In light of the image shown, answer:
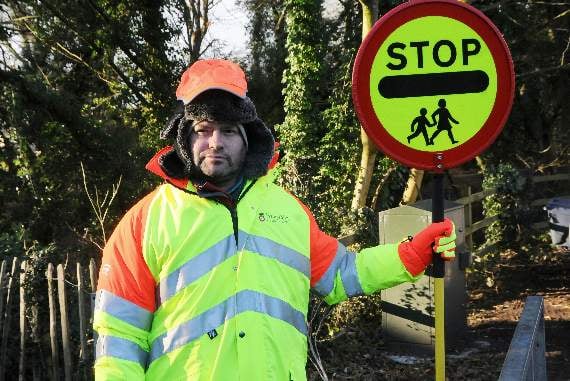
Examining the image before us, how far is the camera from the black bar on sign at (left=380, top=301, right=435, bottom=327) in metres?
6.10

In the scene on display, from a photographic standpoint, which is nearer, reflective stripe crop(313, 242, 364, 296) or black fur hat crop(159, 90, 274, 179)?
black fur hat crop(159, 90, 274, 179)

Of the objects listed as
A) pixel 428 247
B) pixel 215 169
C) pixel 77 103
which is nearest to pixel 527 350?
pixel 428 247

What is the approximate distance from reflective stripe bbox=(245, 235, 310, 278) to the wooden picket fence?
2661 mm

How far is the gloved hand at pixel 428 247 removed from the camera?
2.53 meters

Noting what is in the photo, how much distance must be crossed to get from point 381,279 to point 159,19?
1375cm

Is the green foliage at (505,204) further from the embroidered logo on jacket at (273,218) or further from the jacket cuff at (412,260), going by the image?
the embroidered logo on jacket at (273,218)

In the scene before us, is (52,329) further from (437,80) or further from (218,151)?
(437,80)

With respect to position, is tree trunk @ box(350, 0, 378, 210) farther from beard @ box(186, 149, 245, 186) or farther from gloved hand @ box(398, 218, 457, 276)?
beard @ box(186, 149, 245, 186)

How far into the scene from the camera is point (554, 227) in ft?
34.5

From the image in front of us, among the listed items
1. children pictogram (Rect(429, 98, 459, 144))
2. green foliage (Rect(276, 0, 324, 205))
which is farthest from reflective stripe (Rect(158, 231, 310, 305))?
green foliage (Rect(276, 0, 324, 205))

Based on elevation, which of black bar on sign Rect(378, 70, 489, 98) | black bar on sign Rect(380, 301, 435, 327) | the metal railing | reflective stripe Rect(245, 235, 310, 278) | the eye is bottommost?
black bar on sign Rect(380, 301, 435, 327)

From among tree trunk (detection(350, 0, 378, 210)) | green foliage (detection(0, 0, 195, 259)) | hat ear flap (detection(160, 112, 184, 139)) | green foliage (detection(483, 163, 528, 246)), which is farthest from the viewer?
green foliage (detection(0, 0, 195, 259))

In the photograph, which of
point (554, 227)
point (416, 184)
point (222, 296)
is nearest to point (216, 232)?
point (222, 296)

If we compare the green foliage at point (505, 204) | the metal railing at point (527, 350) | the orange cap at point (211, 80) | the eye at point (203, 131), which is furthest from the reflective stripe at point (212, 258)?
the green foliage at point (505, 204)
